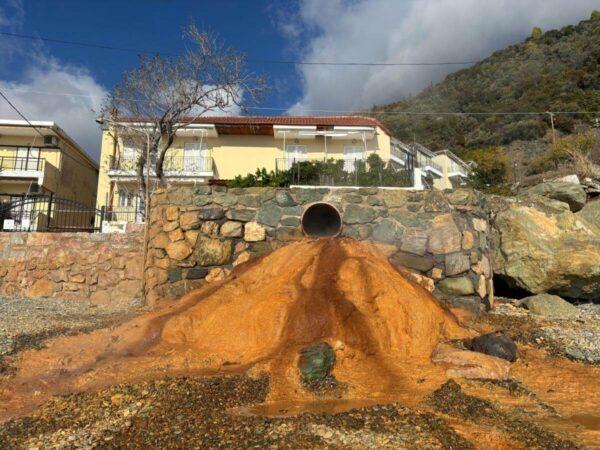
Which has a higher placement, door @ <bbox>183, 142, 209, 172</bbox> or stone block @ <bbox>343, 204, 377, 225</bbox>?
door @ <bbox>183, 142, 209, 172</bbox>

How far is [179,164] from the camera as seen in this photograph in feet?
80.4

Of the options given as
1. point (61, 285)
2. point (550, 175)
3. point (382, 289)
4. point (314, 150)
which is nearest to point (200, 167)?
point (314, 150)

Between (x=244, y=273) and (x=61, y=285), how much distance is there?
579cm

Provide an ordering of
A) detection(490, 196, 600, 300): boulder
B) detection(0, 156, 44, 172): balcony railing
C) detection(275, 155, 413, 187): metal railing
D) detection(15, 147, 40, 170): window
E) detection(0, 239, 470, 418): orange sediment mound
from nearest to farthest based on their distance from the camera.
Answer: detection(0, 239, 470, 418): orange sediment mound → detection(490, 196, 600, 300): boulder → detection(275, 155, 413, 187): metal railing → detection(0, 156, 44, 172): balcony railing → detection(15, 147, 40, 170): window

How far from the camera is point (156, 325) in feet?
20.1

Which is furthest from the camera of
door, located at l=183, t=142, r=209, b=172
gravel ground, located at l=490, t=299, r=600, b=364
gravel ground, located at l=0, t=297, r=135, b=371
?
door, located at l=183, t=142, r=209, b=172

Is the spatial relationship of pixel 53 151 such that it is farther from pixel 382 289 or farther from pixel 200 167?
pixel 382 289

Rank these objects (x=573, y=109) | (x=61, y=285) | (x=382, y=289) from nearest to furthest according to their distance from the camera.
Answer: (x=382, y=289) → (x=61, y=285) → (x=573, y=109)

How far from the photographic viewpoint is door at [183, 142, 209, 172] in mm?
24530

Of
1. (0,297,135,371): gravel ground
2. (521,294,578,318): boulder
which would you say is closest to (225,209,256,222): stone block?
(0,297,135,371): gravel ground

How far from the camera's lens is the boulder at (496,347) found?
17.2ft

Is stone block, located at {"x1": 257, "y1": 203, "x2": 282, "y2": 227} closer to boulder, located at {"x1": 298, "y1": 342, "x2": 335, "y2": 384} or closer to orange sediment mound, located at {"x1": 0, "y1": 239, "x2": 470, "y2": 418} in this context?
orange sediment mound, located at {"x1": 0, "y1": 239, "x2": 470, "y2": 418}

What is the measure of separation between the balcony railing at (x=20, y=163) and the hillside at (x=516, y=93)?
3429cm

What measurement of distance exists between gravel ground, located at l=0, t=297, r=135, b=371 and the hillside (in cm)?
3545
